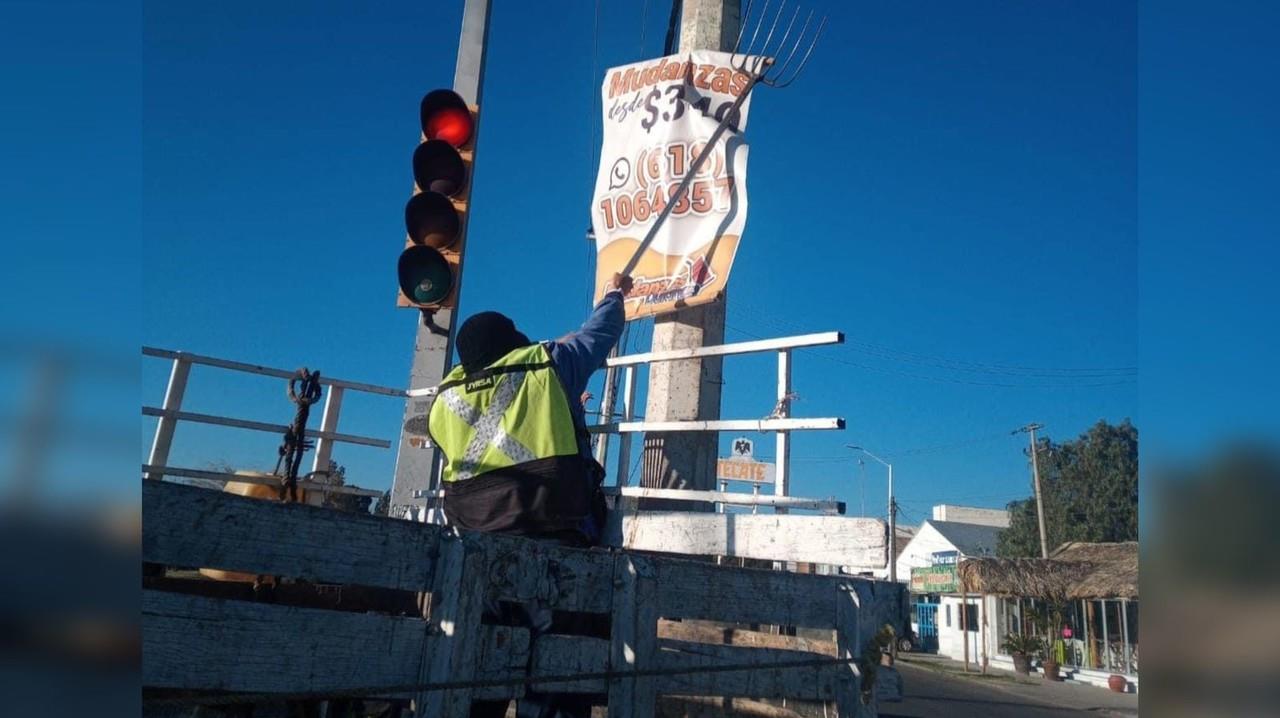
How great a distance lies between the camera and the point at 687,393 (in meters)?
7.38

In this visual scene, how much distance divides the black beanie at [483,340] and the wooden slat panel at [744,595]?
1.35m

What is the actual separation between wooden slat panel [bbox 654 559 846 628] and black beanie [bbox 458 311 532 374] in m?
1.35

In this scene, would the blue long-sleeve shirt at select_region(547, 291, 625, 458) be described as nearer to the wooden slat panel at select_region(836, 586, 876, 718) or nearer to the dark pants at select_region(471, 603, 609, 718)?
the dark pants at select_region(471, 603, 609, 718)

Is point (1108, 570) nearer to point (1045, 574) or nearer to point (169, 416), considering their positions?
point (1045, 574)

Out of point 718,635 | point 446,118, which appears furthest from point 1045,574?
point 446,118

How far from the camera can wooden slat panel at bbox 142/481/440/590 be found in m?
2.21

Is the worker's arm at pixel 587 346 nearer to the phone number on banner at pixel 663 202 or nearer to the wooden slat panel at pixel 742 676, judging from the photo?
the wooden slat panel at pixel 742 676

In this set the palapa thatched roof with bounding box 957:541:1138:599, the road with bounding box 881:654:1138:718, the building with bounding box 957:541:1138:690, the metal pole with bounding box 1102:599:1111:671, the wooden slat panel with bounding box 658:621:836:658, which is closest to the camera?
the wooden slat panel with bounding box 658:621:836:658

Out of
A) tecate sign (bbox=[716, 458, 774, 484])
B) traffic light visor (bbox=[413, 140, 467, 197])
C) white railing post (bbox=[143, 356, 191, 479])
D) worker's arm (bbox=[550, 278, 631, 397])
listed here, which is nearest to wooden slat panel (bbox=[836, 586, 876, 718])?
worker's arm (bbox=[550, 278, 631, 397])

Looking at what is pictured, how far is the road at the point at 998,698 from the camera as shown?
18438mm

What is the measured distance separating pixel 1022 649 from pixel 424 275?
94.1 ft

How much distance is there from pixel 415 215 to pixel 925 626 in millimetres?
45572
